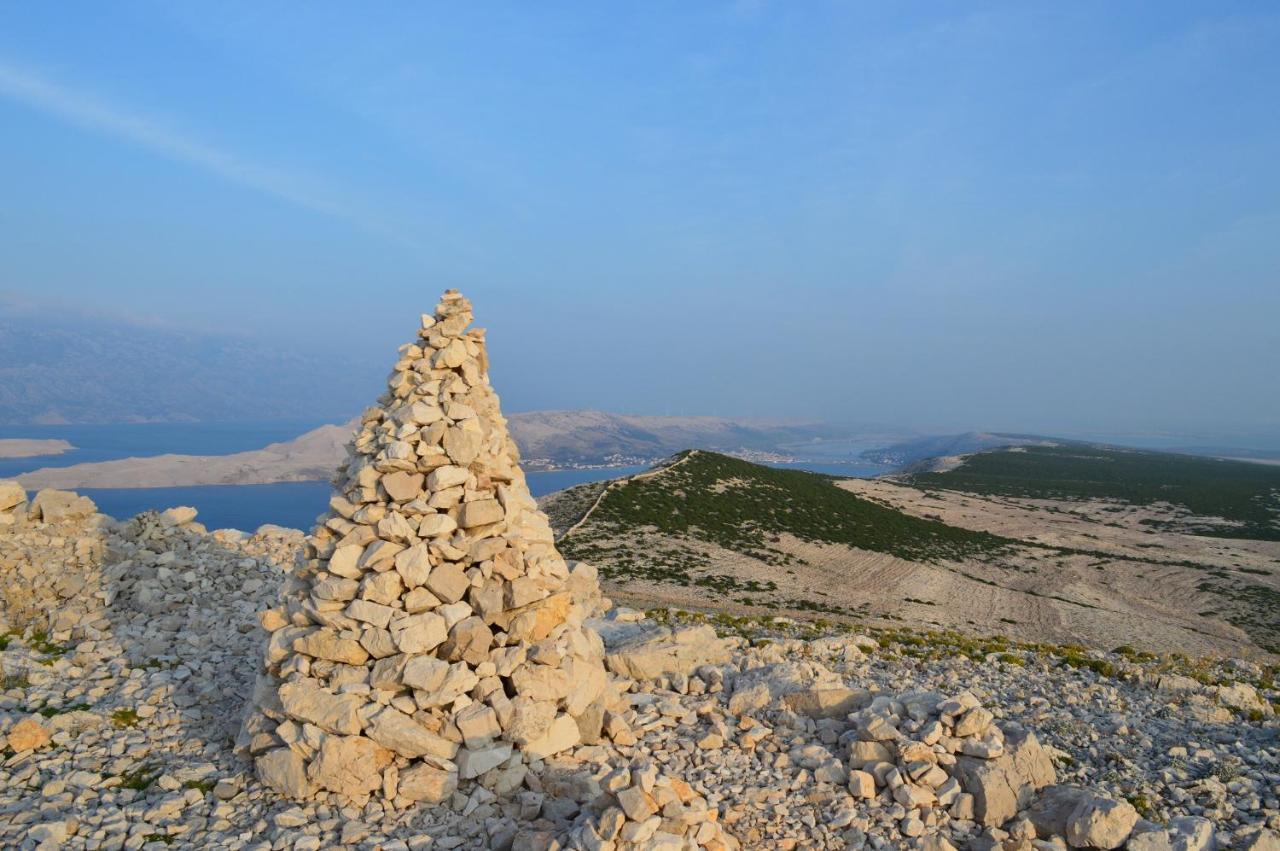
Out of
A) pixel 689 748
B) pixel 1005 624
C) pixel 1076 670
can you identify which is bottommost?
pixel 1005 624

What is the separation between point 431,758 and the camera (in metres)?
6.85

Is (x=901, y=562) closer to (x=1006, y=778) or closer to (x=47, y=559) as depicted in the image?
(x=1006, y=778)

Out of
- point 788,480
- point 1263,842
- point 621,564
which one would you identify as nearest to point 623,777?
point 1263,842

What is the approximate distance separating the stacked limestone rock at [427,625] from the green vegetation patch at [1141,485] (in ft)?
253

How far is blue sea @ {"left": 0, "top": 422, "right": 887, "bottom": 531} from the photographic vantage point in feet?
202

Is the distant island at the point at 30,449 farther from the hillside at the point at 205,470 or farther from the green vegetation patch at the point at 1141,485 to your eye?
the green vegetation patch at the point at 1141,485

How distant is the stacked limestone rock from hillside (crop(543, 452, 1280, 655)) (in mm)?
20375

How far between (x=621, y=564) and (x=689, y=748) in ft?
89.2

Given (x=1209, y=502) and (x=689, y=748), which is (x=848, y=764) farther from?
(x=1209, y=502)

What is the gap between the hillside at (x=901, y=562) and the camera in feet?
103

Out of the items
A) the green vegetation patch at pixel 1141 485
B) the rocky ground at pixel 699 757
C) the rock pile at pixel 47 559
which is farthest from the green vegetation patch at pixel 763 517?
the green vegetation patch at pixel 1141 485

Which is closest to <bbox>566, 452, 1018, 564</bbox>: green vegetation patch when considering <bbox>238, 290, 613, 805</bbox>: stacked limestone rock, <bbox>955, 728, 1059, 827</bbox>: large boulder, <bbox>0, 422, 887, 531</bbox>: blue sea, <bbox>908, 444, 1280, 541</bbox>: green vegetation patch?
<bbox>0, 422, 887, 531</bbox>: blue sea

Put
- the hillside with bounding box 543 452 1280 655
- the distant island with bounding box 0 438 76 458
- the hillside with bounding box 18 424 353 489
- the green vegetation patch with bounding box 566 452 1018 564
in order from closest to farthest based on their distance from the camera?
the hillside with bounding box 543 452 1280 655
the green vegetation patch with bounding box 566 452 1018 564
the hillside with bounding box 18 424 353 489
the distant island with bounding box 0 438 76 458

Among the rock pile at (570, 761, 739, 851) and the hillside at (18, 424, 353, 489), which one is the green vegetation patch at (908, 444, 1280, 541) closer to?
the rock pile at (570, 761, 739, 851)
